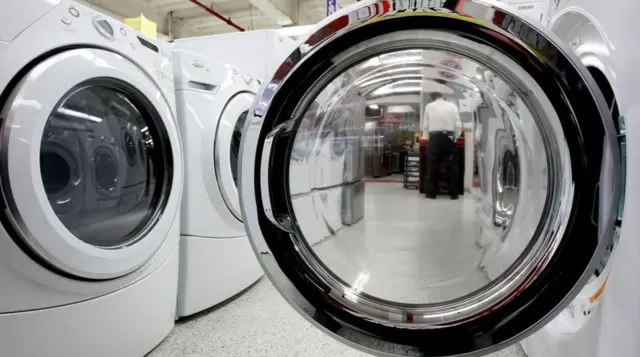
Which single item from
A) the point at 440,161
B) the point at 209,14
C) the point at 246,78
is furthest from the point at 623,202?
the point at 209,14

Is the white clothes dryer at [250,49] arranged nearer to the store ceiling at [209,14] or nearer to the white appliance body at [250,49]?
the white appliance body at [250,49]

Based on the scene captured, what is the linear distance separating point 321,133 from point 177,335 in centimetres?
84

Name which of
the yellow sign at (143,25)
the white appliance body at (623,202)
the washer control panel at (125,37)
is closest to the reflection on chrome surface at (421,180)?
the white appliance body at (623,202)

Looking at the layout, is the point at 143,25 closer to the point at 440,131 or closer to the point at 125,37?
the point at 125,37

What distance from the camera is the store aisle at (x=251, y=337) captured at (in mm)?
998

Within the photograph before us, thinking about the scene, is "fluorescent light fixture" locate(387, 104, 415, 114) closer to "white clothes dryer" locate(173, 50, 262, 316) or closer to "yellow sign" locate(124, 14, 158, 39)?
"white clothes dryer" locate(173, 50, 262, 316)

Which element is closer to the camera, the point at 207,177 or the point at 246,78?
the point at 207,177

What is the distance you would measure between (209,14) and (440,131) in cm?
453

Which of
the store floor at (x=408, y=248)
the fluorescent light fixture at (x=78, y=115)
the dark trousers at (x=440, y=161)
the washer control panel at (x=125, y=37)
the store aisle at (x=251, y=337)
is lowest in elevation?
the store aisle at (x=251, y=337)

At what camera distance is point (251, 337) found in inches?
42.8

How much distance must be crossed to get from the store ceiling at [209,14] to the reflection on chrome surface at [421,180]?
3.27 metres

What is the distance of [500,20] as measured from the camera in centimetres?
44

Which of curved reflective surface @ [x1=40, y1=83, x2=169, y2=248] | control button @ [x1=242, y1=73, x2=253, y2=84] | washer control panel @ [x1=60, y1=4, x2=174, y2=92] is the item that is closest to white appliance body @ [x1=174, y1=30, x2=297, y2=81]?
control button @ [x1=242, y1=73, x2=253, y2=84]

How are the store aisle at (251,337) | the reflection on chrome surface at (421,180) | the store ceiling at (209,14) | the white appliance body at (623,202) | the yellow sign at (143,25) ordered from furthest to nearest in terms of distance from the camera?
the store ceiling at (209,14) → the yellow sign at (143,25) → the store aisle at (251,337) → the reflection on chrome surface at (421,180) → the white appliance body at (623,202)
